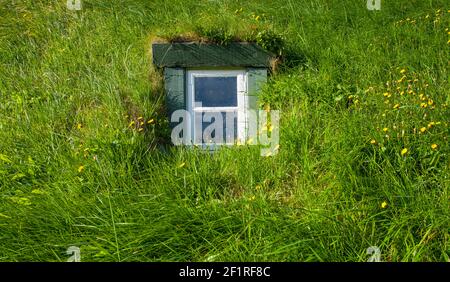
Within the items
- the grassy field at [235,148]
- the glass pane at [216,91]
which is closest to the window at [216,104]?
the glass pane at [216,91]

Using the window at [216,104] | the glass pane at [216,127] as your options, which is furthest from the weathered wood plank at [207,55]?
the glass pane at [216,127]

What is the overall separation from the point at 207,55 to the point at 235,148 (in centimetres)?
98

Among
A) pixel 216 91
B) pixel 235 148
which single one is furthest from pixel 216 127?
pixel 235 148

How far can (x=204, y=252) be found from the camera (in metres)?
3.55

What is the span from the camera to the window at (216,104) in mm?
4902

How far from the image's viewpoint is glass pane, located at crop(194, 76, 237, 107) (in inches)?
195

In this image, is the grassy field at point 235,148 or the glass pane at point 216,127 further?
the glass pane at point 216,127

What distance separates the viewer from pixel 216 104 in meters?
4.97

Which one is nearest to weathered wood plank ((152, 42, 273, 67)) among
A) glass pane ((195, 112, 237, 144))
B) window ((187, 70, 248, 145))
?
window ((187, 70, 248, 145))

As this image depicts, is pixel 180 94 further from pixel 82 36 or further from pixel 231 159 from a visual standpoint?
pixel 82 36

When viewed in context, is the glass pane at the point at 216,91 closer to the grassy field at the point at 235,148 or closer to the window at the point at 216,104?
the window at the point at 216,104

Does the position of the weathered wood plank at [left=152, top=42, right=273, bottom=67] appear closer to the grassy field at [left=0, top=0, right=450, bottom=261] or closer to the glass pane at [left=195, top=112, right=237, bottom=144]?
the grassy field at [left=0, top=0, right=450, bottom=261]

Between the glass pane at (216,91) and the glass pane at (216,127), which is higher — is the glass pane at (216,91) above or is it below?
above

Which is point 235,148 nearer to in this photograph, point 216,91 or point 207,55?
point 216,91
